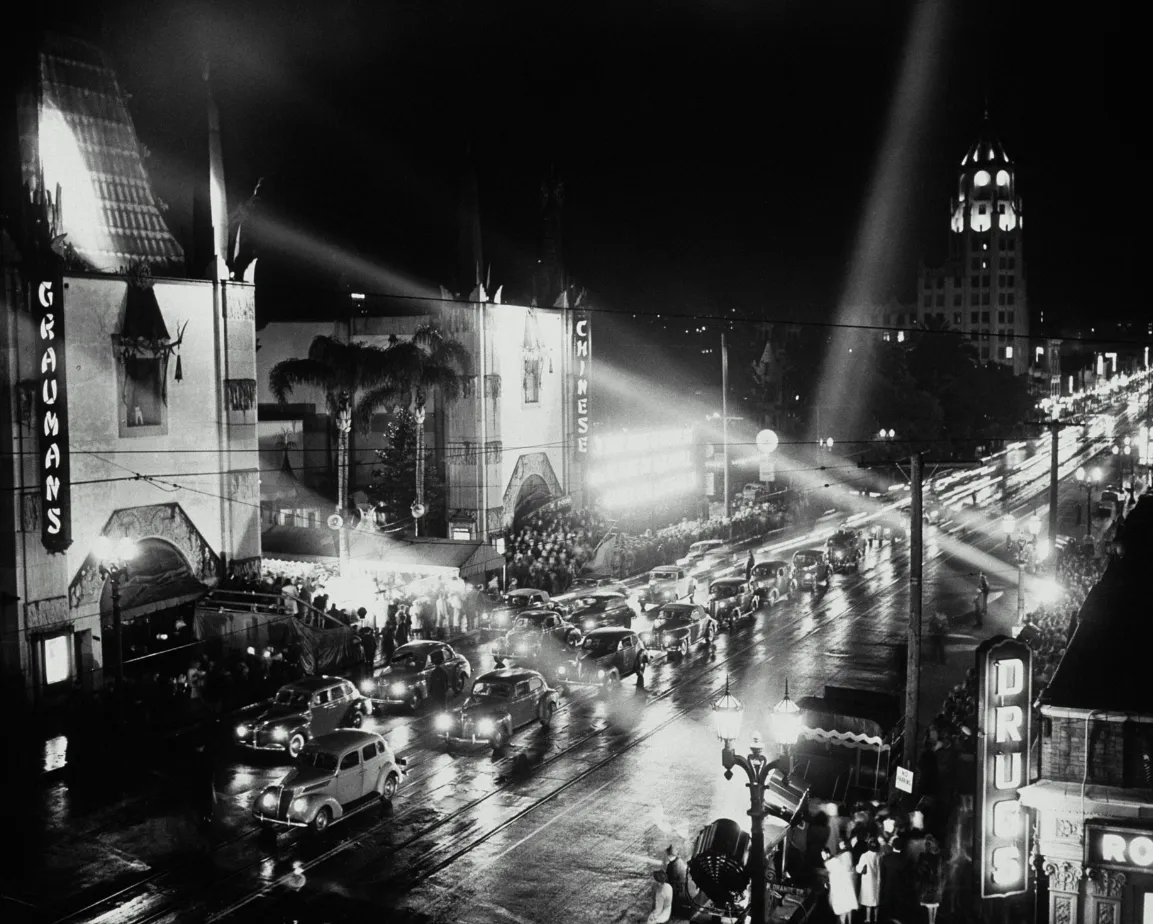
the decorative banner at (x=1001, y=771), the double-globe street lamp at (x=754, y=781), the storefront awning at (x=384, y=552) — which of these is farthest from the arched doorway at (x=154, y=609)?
the decorative banner at (x=1001, y=771)

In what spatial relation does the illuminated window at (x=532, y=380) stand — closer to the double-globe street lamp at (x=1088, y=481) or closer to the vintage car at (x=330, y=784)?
the double-globe street lamp at (x=1088, y=481)

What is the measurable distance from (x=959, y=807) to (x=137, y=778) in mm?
15139

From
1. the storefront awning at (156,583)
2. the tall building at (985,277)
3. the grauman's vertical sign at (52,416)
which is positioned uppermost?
the tall building at (985,277)

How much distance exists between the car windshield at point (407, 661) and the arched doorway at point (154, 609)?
18.2 feet

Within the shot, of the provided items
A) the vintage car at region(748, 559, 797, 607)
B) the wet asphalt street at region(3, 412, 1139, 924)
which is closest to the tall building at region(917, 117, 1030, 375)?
the vintage car at region(748, 559, 797, 607)

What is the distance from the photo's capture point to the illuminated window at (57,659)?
29250 millimetres

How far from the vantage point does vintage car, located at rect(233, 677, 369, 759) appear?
957 inches

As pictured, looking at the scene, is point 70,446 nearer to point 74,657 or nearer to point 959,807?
point 74,657

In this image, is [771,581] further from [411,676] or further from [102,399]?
[102,399]

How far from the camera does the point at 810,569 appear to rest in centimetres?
4544

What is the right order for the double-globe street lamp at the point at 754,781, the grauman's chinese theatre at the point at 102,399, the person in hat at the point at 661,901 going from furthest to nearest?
the grauman's chinese theatre at the point at 102,399 → the person in hat at the point at 661,901 → the double-globe street lamp at the point at 754,781

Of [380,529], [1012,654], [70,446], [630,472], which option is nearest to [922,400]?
[630,472]

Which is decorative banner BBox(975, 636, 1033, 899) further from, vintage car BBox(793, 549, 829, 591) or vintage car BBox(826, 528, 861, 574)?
vintage car BBox(826, 528, 861, 574)

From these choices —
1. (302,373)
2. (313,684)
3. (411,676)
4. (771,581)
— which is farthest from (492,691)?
(302,373)
